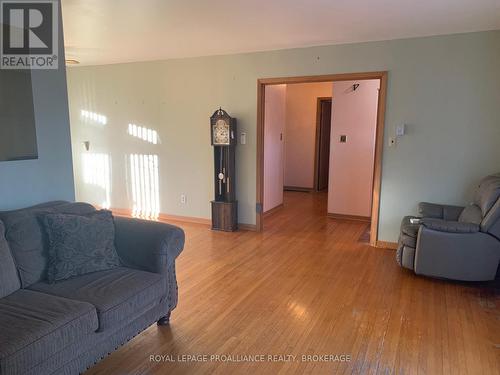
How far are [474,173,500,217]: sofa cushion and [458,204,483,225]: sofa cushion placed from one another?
0.04 metres

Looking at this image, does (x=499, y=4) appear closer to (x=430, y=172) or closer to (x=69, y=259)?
(x=430, y=172)

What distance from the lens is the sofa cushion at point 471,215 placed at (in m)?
3.13

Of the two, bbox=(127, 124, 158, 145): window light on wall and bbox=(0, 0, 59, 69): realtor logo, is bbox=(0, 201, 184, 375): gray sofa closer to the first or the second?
bbox=(0, 0, 59, 69): realtor logo

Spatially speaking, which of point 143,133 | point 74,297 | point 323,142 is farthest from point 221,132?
point 323,142

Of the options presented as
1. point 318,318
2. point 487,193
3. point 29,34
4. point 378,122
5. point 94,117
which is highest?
point 29,34

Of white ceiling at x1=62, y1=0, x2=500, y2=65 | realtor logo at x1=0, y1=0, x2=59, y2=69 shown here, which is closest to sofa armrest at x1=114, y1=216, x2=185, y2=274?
realtor logo at x1=0, y1=0, x2=59, y2=69

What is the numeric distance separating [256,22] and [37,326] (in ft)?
9.32

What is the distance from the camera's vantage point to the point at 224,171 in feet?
15.4

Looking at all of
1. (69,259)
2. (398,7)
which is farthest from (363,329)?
(398,7)

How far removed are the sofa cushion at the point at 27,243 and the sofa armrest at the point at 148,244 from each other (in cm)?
45

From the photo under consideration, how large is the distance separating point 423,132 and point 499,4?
4.43ft

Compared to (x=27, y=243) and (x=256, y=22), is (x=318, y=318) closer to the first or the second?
(x=27, y=243)

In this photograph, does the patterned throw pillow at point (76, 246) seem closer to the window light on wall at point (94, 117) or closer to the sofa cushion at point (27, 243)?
the sofa cushion at point (27, 243)

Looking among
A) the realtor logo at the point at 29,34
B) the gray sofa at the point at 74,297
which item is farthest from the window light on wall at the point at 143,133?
the gray sofa at the point at 74,297
